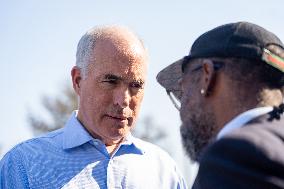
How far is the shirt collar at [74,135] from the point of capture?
4156mm

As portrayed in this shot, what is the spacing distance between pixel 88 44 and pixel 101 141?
72 cm

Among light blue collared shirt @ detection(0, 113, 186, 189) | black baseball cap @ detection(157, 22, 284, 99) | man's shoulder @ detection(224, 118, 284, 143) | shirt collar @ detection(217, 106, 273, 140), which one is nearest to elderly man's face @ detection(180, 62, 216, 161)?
black baseball cap @ detection(157, 22, 284, 99)

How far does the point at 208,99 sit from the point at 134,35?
5.70 ft

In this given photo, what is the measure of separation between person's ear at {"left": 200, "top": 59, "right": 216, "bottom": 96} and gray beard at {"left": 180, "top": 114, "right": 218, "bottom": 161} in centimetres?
12

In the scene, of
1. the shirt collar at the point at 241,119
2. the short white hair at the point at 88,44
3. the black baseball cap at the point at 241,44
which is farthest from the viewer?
the short white hair at the point at 88,44

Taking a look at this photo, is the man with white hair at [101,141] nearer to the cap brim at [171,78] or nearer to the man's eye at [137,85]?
the man's eye at [137,85]

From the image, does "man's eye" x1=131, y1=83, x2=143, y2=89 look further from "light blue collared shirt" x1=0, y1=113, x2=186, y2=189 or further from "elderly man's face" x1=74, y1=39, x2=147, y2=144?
"light blue collared shirt" x1=0, y1=113, x2=186, y2=189

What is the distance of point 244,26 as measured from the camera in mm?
3066

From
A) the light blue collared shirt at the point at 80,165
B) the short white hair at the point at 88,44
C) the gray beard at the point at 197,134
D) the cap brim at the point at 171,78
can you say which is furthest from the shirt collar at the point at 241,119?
the short white hair at the point at 88,44

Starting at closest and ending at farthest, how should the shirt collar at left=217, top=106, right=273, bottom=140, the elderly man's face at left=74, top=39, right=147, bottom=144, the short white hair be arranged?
1. the shirt collar at left=217, top=106, right=273, bottom=140
2. the elderly man's face at left=74, top=39, right=147, bottom=144
3. the short white hair

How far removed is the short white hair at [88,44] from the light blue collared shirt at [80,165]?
40 centimetres

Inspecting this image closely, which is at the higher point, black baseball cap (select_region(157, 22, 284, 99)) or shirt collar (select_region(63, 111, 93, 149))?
black baseball cap (select_region(157, 22, 284, 99))

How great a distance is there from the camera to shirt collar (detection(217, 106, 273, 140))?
2631 millimetres

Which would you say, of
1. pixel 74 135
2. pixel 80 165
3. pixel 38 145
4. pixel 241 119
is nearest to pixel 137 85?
pixel 74 135
